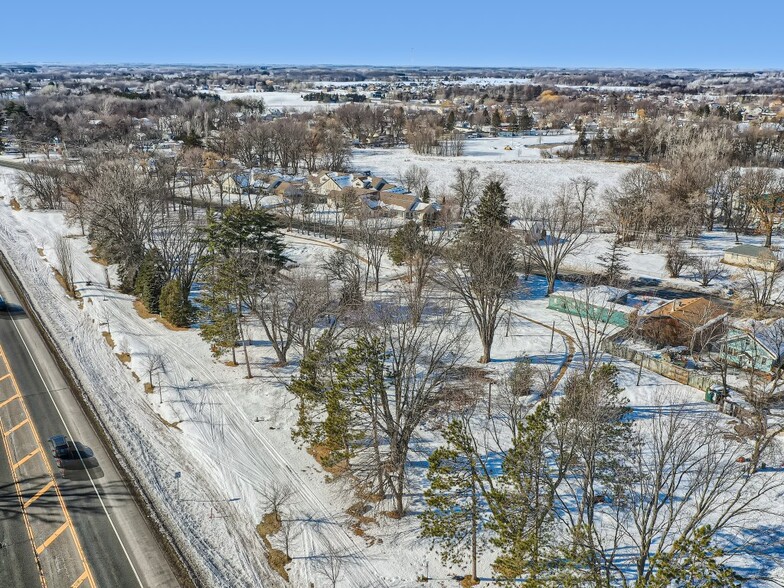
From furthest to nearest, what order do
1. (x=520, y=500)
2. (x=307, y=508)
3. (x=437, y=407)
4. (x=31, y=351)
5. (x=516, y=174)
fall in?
(x=516, y=174)
(x=31, y=351)
(x=437, y=407)
(x=307, y=508)
(x=520, y=500)

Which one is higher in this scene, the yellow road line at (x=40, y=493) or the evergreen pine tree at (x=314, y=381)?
the evergreen pine tree at (x=314, y=381)

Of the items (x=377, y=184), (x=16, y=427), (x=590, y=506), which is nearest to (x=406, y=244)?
(x=16, y=427)

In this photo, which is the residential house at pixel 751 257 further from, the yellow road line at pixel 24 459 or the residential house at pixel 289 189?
the yellow road line at pixel 24 459

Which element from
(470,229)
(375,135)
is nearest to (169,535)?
(470,229)

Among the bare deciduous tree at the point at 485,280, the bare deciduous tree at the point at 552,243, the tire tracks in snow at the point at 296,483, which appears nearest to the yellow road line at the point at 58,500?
the tire tracks in snow at the point at 296,483

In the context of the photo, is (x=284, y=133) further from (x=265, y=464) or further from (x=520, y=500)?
(x=520, y=500)

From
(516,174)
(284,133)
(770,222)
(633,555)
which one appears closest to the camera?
(633,555)

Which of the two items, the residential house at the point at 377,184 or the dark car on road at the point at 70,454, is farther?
the residential house at the point at 377,184

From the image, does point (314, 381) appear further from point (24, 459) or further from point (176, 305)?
point (176, 305)
